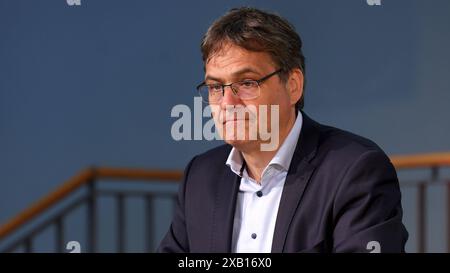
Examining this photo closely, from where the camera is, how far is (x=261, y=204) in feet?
4.87

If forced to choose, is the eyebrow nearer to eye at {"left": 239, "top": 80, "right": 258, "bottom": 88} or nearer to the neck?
eye at {"left": 239, "top": 80, "right": 258, "bottom": 88}

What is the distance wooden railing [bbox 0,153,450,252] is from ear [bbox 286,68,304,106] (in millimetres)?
975

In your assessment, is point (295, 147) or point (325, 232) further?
point (295, 147)

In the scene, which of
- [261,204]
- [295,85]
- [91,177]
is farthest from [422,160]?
[91,177]

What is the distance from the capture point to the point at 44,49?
7.50ft

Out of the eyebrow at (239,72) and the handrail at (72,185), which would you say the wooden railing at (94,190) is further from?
the eyebrow at (239,72)

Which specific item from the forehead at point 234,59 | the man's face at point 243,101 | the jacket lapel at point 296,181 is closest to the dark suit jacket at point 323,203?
the jacket lapel at point 296,181

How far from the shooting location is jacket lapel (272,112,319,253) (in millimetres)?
1402

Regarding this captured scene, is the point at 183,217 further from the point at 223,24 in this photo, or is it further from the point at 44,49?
the point at 44,49
